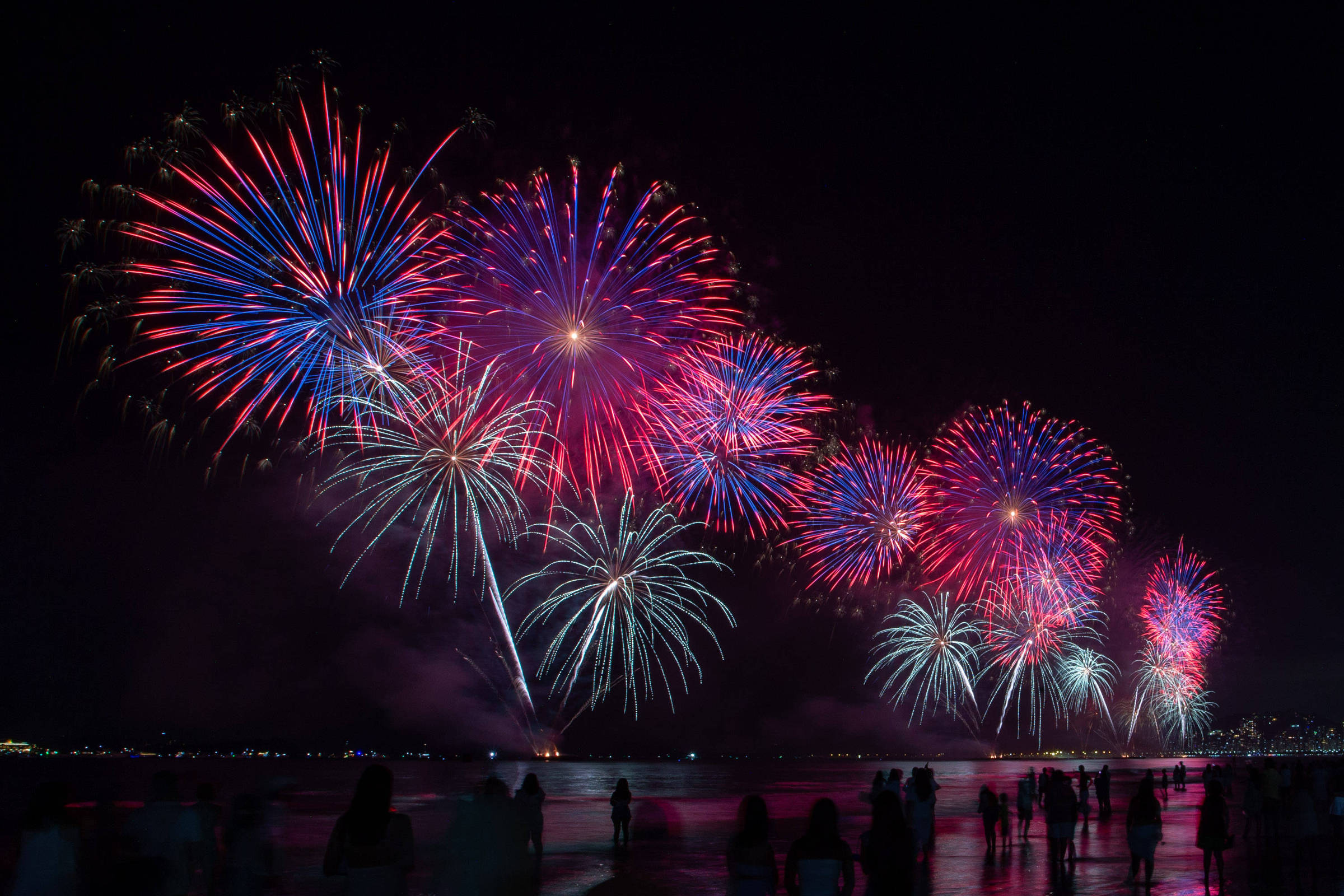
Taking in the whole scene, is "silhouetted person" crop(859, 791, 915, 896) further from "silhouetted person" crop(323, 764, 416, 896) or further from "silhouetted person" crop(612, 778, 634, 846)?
"silhouetted person" crop(612, 778, 634, 846)

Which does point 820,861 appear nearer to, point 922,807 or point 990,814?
point 922,807

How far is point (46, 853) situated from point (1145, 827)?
12671 millimetres

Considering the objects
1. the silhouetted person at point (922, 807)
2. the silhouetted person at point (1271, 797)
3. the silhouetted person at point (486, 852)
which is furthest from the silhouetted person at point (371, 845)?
the silhouetted person at point (1271, 797)

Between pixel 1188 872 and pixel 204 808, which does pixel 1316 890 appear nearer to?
pixel 1188 872

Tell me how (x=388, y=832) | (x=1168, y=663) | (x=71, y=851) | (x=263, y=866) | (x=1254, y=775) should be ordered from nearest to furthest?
(x=388, y=832) → (x=71, y=851) → (x=263, y=866) → (x=1254, y=775) → (x=1168, y=663)

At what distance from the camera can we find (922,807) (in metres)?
15.6

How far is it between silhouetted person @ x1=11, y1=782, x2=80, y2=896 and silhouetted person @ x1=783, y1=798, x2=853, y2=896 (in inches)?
187

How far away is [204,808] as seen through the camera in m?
8.31

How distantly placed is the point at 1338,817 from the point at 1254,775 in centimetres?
229

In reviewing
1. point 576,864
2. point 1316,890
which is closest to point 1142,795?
point 1316,890

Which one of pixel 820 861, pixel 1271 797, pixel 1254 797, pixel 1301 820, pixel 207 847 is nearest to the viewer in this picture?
pixel 820 861

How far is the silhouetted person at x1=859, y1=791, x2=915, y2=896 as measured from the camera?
6629mm

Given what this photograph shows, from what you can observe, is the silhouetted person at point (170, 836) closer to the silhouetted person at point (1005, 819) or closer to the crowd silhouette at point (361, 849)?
the crowd silhouette at point (361, 849)

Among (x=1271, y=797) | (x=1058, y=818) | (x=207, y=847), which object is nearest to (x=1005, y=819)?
(x=1271, y=797)
